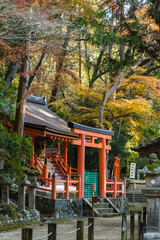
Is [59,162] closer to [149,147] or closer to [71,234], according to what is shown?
[71,234]

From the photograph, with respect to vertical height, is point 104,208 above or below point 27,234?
below

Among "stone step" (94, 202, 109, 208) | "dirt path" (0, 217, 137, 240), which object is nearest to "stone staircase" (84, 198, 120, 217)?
"stone step" (94, 202, 109, 208)

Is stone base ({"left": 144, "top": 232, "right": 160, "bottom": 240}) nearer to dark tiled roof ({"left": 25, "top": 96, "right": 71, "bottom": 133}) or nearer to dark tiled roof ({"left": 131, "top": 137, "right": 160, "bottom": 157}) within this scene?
dark tiled roof ({"left": 131, "top": 137, "right": 160, "bottom": 157})

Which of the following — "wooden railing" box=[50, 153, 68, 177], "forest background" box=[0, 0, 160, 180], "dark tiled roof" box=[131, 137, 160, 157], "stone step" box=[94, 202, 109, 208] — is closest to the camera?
"dark tiled roof" box=[131, 137, 160, 157]

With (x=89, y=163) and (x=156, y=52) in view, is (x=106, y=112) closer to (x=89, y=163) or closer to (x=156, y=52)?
(x=89, y=163)

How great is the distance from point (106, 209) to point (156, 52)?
699 centimetres

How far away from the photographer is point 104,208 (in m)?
15.4

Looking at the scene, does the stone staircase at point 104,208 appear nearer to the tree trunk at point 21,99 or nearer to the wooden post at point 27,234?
the tree trunk at point 21,99

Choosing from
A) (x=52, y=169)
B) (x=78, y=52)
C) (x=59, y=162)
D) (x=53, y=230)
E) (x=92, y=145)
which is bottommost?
(x=53, y=230)

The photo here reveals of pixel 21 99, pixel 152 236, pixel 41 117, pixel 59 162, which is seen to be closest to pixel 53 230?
pixel 152 236

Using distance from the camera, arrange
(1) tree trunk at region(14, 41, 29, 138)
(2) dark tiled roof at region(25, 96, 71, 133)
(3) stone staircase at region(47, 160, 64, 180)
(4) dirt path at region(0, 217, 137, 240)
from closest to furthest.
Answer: (4) dirt path at region(0, 217, 137, 240) → (1) tree trunk at region(14, 41, 29, 138) → (2) dark tiled roof at region(25, 96, 71, 133) → (3) stone staircase at region(47, 160, 64, 180)

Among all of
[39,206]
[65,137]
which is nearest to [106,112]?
[65,137]

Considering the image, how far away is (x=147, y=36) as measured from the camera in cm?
1530

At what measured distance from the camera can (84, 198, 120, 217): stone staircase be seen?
48.1 feet
